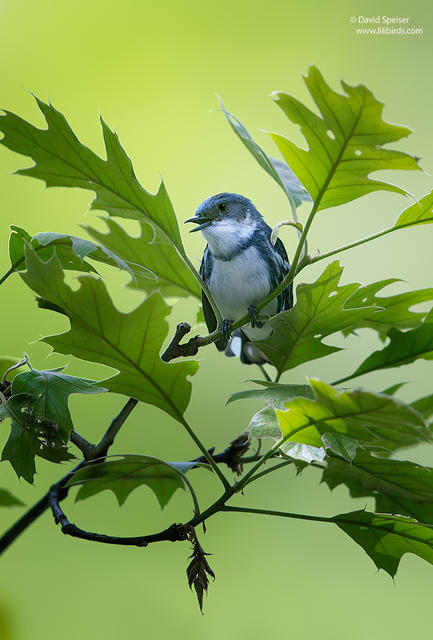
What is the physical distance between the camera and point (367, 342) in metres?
1.78

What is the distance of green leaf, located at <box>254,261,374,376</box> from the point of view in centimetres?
62

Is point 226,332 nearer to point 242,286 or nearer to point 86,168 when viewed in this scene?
point 86,168

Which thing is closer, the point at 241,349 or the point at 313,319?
the point at 313,319

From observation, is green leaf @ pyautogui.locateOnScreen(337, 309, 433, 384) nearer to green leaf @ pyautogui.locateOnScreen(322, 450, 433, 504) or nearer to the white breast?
green leaf @ pyautogui.locateOnScreen(322, 450, 433, 504)

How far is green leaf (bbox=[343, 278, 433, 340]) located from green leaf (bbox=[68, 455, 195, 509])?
255 mm

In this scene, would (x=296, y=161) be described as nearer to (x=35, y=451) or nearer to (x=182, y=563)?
(x=35, y=451)

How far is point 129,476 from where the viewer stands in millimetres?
688

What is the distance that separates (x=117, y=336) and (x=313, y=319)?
0.21m

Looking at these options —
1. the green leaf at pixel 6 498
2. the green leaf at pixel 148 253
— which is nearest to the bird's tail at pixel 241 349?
the green leaf at pixel 148 253

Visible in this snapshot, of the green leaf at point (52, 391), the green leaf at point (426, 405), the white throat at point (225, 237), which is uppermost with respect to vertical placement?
the white throat at point (225, 237)

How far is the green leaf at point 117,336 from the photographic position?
20.1 inches

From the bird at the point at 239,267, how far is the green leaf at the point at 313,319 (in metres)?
0.43

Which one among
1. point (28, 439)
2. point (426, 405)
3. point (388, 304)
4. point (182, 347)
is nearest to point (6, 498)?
point (28, 439)

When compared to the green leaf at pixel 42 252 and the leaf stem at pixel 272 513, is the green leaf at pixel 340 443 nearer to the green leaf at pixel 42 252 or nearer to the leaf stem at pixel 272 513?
the leaf stem at pixel 272 513
